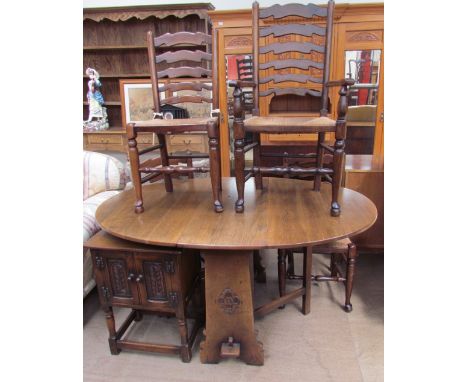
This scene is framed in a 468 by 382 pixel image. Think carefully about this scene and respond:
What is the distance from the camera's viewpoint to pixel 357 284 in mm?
2027

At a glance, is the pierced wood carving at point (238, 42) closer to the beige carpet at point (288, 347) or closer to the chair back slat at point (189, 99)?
the chair back slat at point (189, 99)

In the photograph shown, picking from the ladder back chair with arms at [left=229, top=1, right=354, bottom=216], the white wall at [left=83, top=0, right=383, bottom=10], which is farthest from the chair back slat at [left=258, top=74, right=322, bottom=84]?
the white wall at [left=83, top=0, right=383, bottom=10]

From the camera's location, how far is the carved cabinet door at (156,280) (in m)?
1.33

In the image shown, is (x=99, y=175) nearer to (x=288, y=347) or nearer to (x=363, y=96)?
(x=288, y=347)

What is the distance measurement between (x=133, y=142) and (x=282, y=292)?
1134 millimetres

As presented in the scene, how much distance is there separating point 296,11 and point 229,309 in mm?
1487

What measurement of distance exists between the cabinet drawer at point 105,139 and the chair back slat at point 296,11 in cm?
233

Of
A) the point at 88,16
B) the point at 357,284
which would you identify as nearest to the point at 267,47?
the point at 357,284

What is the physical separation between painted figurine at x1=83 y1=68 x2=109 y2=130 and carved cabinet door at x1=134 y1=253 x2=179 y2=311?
8.83 ft

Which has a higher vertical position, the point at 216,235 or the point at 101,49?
the point at 101,49

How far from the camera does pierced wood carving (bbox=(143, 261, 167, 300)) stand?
1353mm

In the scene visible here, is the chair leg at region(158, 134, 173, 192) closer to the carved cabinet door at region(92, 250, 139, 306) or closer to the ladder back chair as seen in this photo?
the carved cabinet door at region(92, 250, 139, 306)

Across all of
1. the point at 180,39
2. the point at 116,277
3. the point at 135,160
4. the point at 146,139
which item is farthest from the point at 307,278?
the point at 146,139

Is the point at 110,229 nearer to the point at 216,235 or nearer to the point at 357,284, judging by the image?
the point at 216,235
